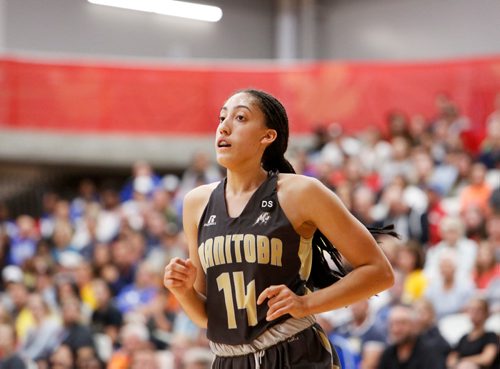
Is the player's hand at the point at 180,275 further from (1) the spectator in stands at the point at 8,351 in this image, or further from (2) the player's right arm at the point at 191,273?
(1) the spectator in stands at the point at 8,351

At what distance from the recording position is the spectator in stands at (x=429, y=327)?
830 cm

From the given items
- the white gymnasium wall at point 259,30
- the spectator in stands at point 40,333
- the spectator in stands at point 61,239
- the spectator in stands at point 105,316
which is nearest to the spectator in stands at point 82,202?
the spectator in stands at point 61,239

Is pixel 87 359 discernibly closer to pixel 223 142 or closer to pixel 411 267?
pixel 411 267

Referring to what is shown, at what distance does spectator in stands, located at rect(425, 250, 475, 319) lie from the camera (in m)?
9.30

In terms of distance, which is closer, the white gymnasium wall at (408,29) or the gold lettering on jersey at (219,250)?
the gold lettering on jersey at (219,250)

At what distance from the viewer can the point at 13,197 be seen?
1788 centimetres

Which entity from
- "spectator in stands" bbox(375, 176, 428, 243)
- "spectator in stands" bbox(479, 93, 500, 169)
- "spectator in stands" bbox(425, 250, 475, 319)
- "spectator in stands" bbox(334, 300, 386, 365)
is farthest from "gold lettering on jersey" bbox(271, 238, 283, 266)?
"spectator in stands" bbox(479, 93, 500, 169)

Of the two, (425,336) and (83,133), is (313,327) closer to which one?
(425,336)

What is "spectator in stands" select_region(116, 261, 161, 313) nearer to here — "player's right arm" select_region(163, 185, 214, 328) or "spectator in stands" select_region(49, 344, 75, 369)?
"spectator in stands" select_region(49, 344, 75, 369)

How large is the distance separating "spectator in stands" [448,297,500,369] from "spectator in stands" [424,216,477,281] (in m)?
1.58

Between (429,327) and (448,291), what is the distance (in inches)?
38.8

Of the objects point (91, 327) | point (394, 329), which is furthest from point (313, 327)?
point (91, 327)

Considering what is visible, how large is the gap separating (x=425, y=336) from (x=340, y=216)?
462 centimetres

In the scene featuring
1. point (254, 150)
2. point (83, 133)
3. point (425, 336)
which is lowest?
point (425, 336)
